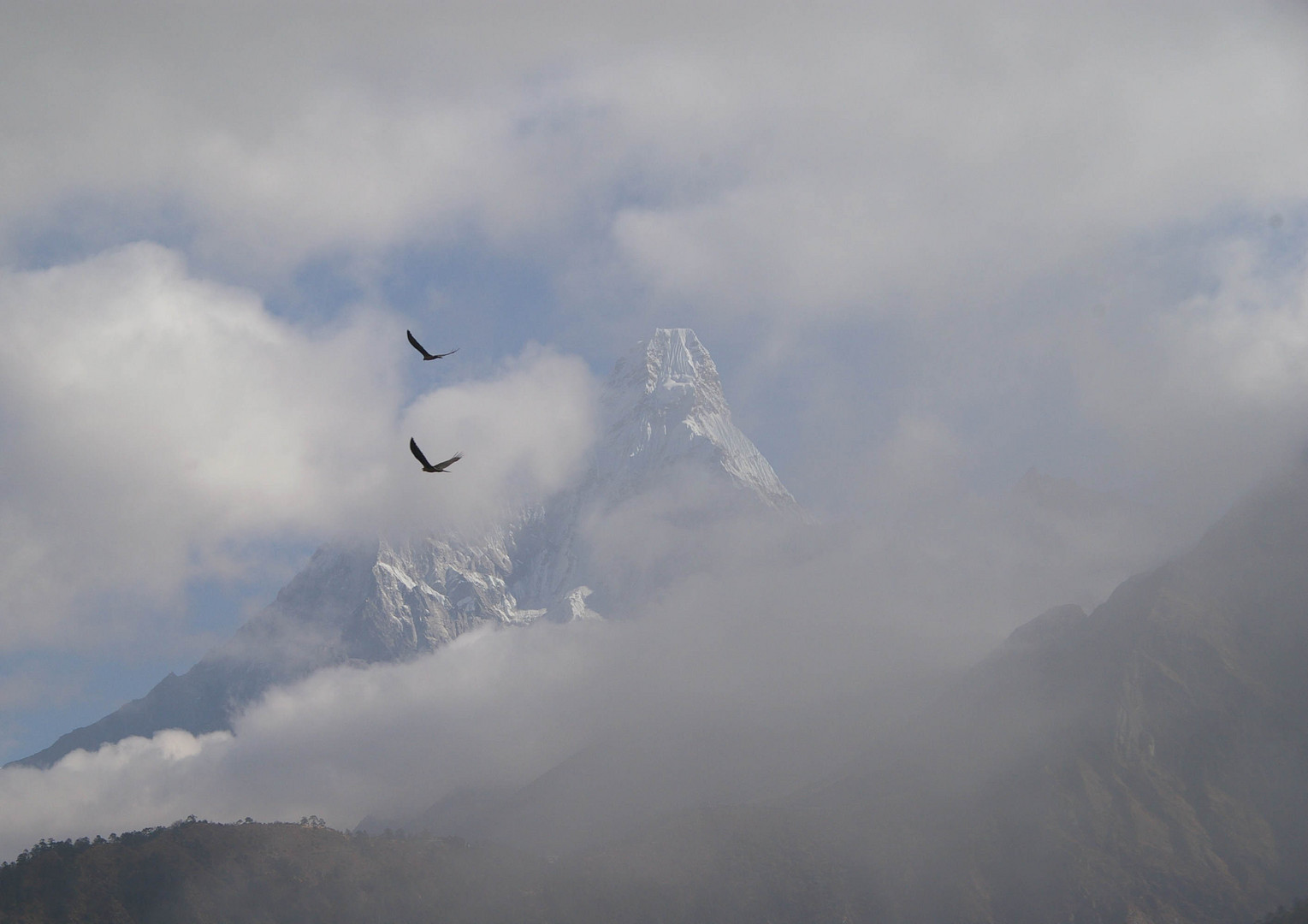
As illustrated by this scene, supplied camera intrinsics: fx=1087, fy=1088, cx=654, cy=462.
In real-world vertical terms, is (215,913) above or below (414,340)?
above

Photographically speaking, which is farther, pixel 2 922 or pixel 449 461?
pixel 2 922

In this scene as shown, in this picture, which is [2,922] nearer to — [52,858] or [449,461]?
[52,858]

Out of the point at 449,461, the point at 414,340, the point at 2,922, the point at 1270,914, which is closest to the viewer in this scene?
the point at 449,461

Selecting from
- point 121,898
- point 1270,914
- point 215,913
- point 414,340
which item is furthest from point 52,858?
point 1270,914

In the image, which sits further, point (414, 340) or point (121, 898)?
point (121, 898)

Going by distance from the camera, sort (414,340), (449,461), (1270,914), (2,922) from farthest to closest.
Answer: (1270,914)
(2,922)
(414,340)
(449,461)

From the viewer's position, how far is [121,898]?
195 m

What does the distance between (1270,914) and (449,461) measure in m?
199

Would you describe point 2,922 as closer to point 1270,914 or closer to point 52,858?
point 52,858

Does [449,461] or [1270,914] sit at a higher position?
[449,461]

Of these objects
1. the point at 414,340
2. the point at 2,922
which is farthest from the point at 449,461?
the point at 2,922

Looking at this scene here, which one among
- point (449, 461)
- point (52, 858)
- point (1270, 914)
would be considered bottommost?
point (1270, 914)

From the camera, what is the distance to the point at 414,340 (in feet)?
178

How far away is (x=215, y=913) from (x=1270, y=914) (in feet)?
614
